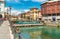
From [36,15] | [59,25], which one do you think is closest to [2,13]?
[59,25]

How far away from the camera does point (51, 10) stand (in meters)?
69.5

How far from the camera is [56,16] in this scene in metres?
68.9

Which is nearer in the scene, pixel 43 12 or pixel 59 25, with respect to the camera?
pixel 59 25

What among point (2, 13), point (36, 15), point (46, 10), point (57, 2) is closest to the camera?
point (2, 13)

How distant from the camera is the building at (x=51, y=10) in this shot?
2635 inches

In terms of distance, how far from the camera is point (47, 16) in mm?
72625

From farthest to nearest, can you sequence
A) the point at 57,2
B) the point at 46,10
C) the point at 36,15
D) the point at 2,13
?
the point at 36,15 → the point at 46,10 → the point at 57,2 → the point at 2,13

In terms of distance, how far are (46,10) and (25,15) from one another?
126 ft

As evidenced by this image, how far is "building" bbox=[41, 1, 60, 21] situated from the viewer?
6694cm

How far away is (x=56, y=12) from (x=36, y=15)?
36.2 meters

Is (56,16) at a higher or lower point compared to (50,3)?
lower

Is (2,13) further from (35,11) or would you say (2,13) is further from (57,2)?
(35,11)

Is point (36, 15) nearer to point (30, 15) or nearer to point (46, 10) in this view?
point (30, 15)

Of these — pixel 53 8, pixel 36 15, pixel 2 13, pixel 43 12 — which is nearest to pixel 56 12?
pixel 53 8
